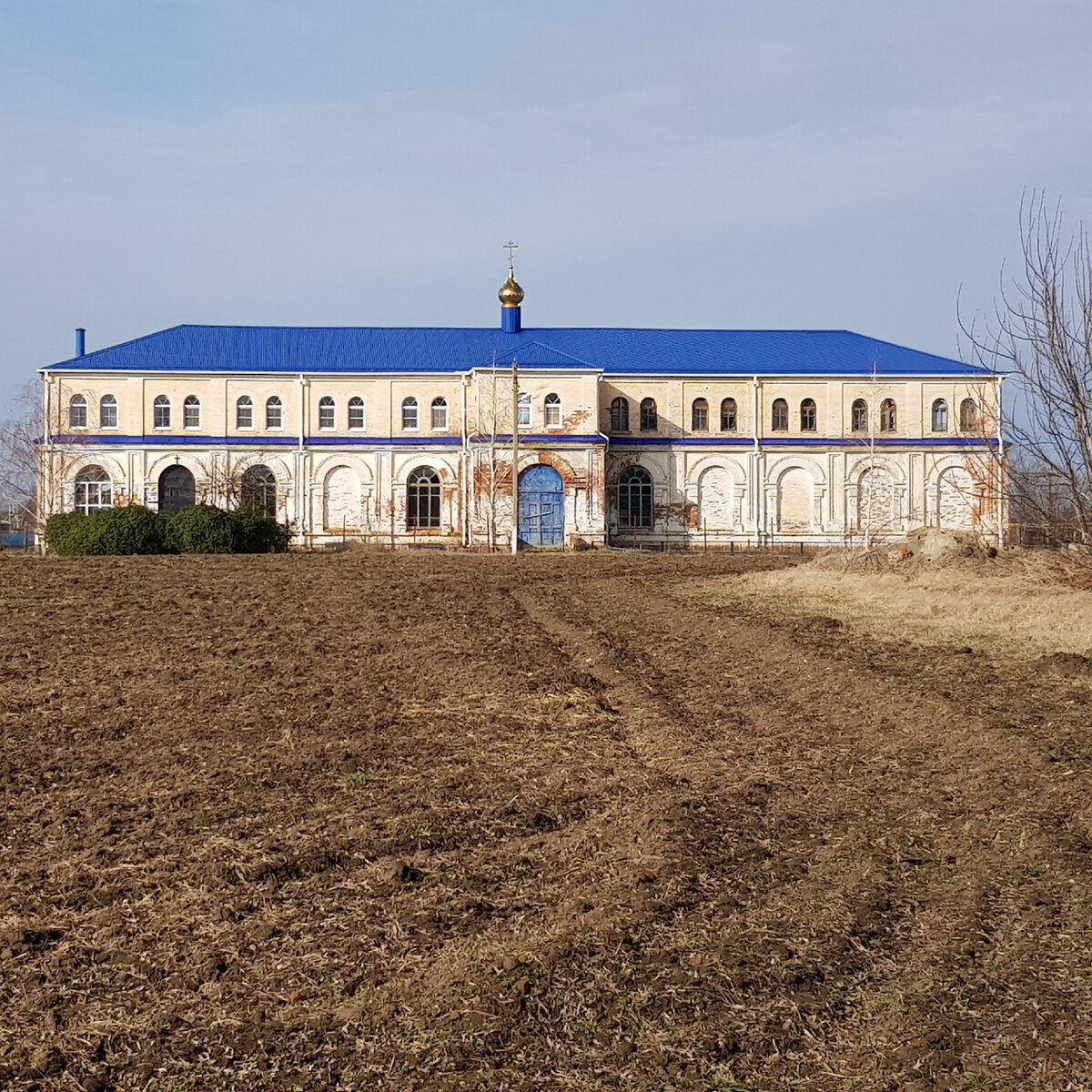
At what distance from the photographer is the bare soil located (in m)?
3.71

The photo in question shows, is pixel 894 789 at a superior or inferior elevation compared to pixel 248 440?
inferior

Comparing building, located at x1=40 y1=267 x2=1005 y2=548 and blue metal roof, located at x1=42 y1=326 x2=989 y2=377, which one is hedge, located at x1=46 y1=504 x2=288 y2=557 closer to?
building, located at x1=40 y1=267 x2=1005 y2=548

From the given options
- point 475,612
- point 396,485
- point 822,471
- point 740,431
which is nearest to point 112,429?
point 396,485

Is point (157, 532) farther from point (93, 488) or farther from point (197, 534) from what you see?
point (93, 488)

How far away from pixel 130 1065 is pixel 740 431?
145ft

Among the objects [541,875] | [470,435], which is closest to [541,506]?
[470,435]

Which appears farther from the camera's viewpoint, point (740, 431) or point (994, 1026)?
point (740, 431)

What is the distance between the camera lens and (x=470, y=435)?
144 ft

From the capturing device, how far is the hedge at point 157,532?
27859mm

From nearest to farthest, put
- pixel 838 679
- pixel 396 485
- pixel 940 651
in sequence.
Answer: pixel 838 679 → pixel 940 651 → pixel 396 485

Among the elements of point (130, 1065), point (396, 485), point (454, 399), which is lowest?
point (130, 1065)

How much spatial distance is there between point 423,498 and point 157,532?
1716 centimetres

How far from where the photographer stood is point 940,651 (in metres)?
12.3

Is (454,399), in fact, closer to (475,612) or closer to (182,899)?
(475,612)
